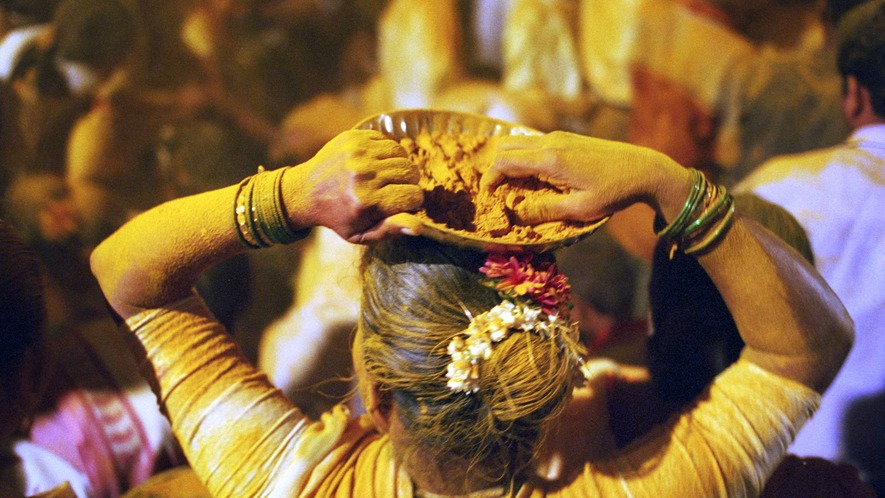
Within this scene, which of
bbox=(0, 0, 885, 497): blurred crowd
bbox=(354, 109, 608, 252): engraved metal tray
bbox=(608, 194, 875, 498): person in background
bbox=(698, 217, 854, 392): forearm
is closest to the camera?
bbox=(354, 109, 608, 252): engraved metal tray

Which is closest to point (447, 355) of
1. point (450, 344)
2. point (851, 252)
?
point (450, 344)

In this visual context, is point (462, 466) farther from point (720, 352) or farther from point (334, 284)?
point (334, 284)

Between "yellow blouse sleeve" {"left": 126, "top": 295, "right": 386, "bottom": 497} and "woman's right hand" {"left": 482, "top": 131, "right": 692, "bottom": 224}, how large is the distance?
345 millimetres

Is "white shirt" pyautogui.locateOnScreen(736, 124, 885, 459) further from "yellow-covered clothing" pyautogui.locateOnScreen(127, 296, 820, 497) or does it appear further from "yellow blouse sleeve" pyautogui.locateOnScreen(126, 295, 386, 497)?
"yellow blouse sleeve" pyautogui.locateOnScreen(126, 295, 386, 497)

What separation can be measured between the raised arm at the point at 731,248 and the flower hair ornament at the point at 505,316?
67 millimetres

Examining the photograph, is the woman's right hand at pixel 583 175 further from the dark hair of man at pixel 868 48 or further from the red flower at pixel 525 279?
the dark hair of man at pixel 868 48

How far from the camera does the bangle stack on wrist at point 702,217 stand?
25.9 inches

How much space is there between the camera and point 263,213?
2.06 feet

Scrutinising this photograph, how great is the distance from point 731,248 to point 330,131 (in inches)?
41.9

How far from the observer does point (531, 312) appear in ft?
1.97

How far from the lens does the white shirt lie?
1106mm

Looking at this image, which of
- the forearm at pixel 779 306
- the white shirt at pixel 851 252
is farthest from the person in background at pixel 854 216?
the forearm at pixel 779 306

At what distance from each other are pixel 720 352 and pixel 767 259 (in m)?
0.23

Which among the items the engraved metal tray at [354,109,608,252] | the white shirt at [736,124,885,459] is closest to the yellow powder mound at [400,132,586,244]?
the engraved metal tray at [354,109,608,252]
